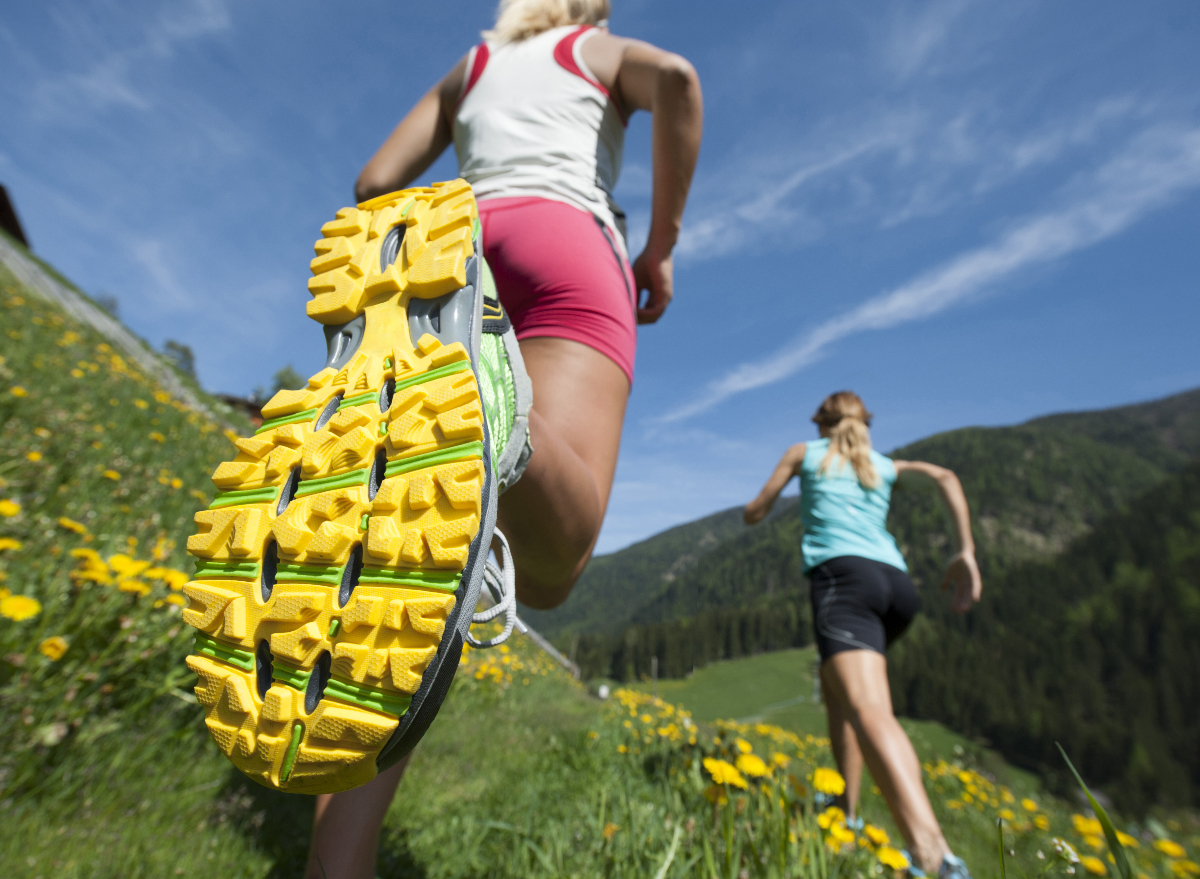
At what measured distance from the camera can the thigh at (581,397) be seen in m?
1.31

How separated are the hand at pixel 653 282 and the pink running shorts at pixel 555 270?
1.74ft

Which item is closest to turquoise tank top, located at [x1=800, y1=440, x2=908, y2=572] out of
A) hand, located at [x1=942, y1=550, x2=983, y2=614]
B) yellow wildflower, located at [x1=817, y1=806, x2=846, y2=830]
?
hand, located at [x1=942, y1=550, x2=983, y2=614]

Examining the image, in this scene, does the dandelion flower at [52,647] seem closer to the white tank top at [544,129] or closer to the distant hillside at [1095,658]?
the white tank top at [544,129]

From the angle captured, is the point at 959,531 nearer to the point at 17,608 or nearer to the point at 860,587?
the point at 860,587

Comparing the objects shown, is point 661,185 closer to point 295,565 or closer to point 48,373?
point 295,565

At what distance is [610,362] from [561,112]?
0.73 metres

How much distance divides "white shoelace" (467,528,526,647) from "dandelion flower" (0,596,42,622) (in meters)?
1.26

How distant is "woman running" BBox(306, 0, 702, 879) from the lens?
1144 mm

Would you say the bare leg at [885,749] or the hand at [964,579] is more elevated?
the hand at [964,579]

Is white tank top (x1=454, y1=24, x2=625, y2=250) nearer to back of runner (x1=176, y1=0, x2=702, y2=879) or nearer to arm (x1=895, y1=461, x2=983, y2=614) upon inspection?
back of runner (x1=176, y1=0, x2=702, y2=879)

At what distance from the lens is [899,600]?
8.78 feet

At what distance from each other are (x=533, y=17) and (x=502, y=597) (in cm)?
189

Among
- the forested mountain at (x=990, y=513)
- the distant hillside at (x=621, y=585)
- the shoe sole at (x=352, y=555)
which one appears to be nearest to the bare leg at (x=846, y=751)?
the shoe sole at (x=352, y=555)

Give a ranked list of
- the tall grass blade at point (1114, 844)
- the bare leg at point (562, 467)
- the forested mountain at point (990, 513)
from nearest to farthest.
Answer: the tall grass blade at point (1114, 844)
the bare leg at point (562, 467)
the forested mountain at point (990, 513)
